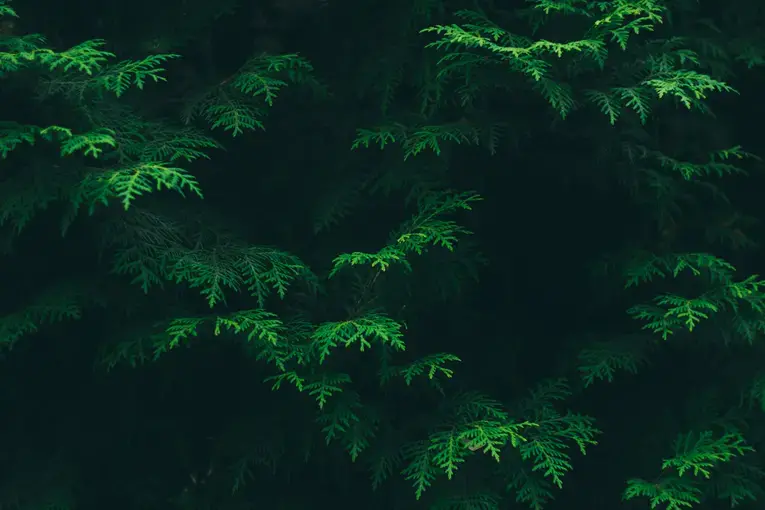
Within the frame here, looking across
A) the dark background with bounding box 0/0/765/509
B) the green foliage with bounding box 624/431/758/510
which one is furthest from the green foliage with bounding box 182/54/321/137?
the green foliage with bounding box 624/431/758/510

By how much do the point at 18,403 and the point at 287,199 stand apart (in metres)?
1.73

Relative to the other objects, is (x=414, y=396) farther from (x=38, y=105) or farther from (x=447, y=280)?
(x=38, y=105)

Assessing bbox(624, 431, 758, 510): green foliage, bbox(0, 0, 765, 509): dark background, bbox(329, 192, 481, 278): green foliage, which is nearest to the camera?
bbox(329, 192, 481, 278): green foliage

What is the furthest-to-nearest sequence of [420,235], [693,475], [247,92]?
[693,475] < [247,92] < [420,235]

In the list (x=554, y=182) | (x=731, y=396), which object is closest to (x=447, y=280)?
(x=554, y=182)

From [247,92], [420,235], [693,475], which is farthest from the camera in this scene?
[693,475]

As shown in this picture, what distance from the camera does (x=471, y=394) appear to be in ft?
13.7

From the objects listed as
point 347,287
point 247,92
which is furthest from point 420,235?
point 247,92

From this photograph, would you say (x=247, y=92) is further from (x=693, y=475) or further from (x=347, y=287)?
(x=693, y=475)

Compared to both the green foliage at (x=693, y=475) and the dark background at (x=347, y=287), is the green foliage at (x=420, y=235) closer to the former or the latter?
the dark background at (x=347, y=287)

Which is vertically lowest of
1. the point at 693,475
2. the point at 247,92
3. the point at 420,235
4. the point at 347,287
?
the point at 693,475

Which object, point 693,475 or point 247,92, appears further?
point 693,475

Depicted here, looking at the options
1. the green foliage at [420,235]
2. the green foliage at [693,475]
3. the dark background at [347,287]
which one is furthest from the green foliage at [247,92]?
the green foliage at [693,475]

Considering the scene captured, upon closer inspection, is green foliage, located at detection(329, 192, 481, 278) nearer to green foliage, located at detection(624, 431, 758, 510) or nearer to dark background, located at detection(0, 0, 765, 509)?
dark background, located at detection(0, 0, 765, 509)
